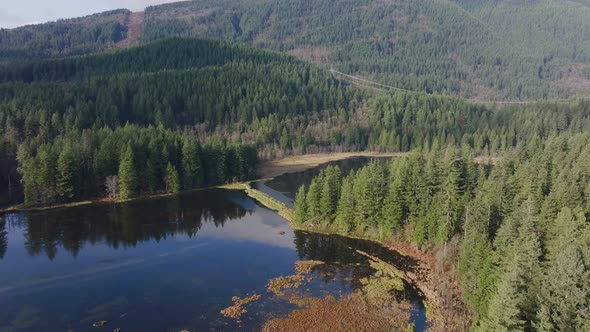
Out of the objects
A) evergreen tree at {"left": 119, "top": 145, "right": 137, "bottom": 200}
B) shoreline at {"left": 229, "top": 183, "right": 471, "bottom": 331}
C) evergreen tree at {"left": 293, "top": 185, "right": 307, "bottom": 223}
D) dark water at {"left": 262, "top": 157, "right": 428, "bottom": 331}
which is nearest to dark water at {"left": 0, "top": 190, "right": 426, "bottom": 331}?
dark water at {"left": 262, "top": 157, "right": 428, "bottom": 331}

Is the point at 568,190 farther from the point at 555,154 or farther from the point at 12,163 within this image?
the point at 12,163

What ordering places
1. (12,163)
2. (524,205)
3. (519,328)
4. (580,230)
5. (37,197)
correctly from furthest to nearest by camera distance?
(12,163) → (37,197) → (524,205) → (580,230) → (519,328)

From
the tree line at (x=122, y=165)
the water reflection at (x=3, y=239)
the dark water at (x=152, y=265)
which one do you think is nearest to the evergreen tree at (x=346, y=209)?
the dark water at (x=152, y=265)

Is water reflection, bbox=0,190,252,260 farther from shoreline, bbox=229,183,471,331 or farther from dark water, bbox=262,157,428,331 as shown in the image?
shoreline, bbox=229,183,471,331

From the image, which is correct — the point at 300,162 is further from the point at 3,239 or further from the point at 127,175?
the point at 3,239

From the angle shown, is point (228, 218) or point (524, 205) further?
point (228, 218)

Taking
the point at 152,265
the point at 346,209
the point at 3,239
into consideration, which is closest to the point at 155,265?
the point at 152,265

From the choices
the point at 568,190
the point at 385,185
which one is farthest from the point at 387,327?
the point at 385,185
